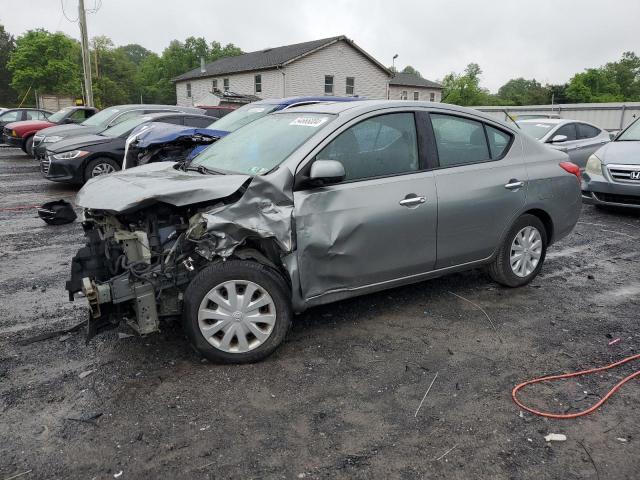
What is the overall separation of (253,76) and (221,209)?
38.8 m

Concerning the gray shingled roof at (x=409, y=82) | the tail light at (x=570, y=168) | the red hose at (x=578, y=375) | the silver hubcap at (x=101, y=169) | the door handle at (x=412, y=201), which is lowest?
the red hose at (x=578, y=375)

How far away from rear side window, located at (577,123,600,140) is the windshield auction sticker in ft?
31.3

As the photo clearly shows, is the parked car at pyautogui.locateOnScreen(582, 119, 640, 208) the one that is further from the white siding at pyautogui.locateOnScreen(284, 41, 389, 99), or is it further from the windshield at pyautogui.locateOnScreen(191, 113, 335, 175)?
the white siding at pyautogui.locateOnScreen(284, 41, 389, 99)

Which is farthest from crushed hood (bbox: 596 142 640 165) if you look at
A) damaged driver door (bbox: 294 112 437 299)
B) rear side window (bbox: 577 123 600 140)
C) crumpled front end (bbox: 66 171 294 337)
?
crumpled front end (bbox: 66 171 294 337)

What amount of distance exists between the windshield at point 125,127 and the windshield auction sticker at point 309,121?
7843 mm

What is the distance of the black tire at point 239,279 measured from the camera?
11.3ft

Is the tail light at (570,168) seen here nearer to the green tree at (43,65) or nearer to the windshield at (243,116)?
the windshield at (243,116)

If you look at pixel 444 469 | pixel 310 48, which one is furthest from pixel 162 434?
pixel 310 48

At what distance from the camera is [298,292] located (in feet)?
12.3

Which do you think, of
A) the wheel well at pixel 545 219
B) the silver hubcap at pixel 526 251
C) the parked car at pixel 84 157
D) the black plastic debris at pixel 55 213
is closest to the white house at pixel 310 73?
the parked car at pixel 84 157

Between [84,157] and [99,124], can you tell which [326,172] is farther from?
[99,124]

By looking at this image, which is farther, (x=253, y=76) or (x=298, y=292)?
(x=253, y=76)

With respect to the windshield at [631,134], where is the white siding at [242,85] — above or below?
above

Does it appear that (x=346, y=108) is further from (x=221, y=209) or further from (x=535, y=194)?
(x=535, y=194)
